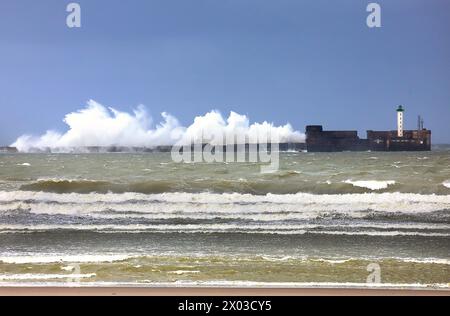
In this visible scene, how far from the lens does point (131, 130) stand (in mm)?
3510

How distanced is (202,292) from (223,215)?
1.04 metres

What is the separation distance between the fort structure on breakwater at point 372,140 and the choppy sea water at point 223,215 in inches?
3.4

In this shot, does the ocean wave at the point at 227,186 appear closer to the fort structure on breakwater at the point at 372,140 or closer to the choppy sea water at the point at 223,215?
the choppy sea water at the point at 223,215

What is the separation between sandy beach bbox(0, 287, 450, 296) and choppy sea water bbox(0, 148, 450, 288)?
1.06 feet

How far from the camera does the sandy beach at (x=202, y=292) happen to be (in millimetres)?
2625

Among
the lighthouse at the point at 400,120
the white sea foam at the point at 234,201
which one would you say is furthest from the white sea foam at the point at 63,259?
the lighthouse at the point at 400,120

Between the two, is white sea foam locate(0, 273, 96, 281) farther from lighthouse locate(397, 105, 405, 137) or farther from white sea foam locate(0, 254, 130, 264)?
lighthouse locate(397, 105, 405, 137)

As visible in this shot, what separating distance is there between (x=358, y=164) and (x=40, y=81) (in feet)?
7.42

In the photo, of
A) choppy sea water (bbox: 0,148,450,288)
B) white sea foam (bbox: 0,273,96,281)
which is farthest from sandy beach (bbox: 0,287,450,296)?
choppy sea water (bbox: 0,148,450,288)

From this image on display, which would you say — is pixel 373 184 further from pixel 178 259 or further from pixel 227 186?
pixel 178 259

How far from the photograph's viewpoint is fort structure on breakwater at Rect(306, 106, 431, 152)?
3400 millimetres

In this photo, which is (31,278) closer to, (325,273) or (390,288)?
(325,273)

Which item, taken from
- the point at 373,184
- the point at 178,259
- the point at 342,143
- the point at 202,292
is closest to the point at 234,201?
the point at 178,259

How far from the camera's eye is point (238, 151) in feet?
11.4
